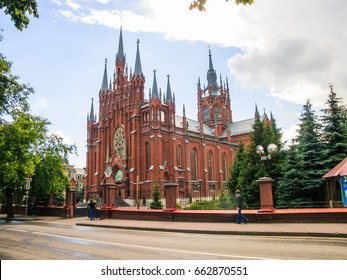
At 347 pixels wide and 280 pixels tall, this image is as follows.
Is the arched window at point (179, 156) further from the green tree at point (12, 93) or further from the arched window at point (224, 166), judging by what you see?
the green tree at point (12, 93)

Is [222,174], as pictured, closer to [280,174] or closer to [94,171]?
[94,171]

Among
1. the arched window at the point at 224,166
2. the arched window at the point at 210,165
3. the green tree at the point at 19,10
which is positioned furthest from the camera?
the arched window at the point at 224,166

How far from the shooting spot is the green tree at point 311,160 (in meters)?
19.7

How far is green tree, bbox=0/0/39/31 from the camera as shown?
272 inches

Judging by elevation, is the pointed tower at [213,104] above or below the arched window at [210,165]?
above

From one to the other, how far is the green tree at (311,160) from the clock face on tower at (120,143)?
28615mm

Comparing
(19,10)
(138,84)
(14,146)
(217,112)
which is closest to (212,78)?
(217,112)

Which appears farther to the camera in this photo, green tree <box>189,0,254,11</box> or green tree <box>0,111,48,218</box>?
green tree <box>0,111,48,218</box>

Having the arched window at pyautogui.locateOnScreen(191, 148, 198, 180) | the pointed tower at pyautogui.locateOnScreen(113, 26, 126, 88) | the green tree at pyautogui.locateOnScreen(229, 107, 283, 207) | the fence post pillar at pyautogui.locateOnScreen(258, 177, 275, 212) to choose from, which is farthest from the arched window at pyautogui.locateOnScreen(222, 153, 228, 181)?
the fence post pillar at pyautogui.locateOnScreen(258, 177, 275, 212)

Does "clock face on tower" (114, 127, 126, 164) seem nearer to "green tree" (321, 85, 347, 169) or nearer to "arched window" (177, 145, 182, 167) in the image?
"arched window" (177, 145, 182, 167)

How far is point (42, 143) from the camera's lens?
28594 millimetres

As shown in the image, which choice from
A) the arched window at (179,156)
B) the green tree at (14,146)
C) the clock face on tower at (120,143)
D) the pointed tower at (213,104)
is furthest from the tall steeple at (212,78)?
the green tree at (14,146)

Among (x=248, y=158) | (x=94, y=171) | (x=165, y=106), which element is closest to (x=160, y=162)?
(x=165, y=106)

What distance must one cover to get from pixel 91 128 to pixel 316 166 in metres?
41.1
